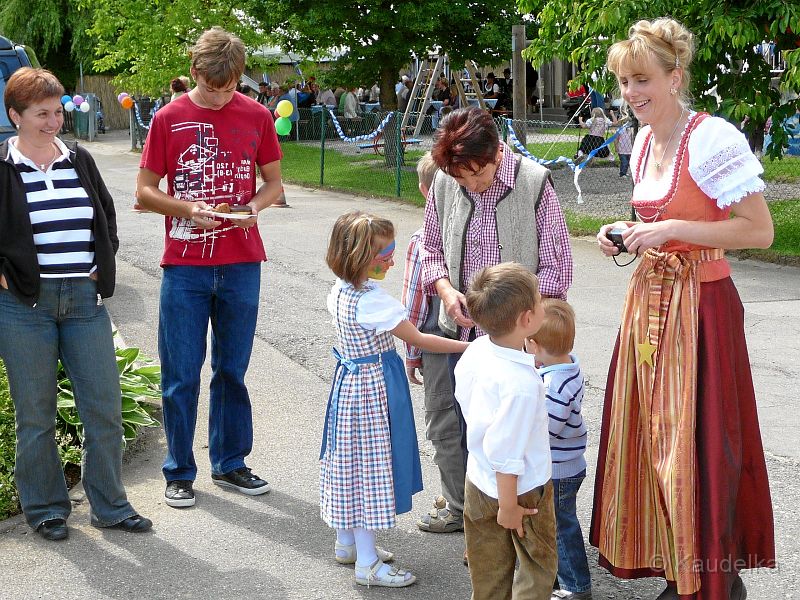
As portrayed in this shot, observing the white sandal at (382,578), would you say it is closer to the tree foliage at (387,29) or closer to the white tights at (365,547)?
the white tights at (365,547)

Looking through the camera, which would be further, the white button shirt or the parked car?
the parked car

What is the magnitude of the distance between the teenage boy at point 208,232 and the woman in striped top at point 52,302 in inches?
12.2

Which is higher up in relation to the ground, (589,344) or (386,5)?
(386,5)

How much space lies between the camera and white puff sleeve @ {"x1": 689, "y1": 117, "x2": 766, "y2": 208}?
11.0 feet

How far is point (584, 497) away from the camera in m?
4.93

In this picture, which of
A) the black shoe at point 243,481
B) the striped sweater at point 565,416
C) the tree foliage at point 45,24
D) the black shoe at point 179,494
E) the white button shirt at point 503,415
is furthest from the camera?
the tree foliage at point 45,24

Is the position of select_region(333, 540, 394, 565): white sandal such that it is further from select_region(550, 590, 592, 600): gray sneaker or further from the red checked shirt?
the red checked shirt

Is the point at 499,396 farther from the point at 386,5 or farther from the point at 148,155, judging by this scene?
the point at 386,5

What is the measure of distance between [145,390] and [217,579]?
2239 mm

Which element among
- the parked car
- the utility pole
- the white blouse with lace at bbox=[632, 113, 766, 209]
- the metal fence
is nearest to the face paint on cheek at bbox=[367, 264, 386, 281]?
the white blouse with lace at bbox=[632, 113, 766, 209]

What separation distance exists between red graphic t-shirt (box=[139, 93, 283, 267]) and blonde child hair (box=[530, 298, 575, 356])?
5.42 ft

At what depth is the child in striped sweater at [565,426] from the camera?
3746 millimetres

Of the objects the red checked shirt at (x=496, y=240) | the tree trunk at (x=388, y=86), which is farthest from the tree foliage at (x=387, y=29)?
the red checked shirt at (x=496, y=240)

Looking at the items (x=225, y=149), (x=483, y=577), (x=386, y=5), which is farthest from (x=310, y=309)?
(x=386, y=5)
